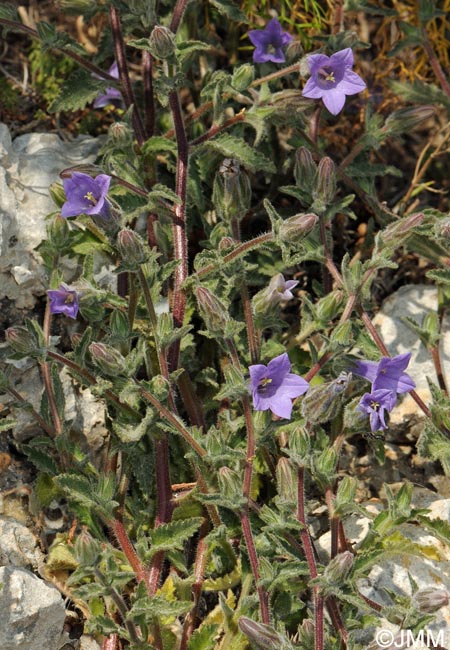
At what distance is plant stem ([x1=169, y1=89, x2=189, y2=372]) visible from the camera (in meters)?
3.56

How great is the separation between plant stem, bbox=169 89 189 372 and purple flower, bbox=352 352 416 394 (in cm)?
75

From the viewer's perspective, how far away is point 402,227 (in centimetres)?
356

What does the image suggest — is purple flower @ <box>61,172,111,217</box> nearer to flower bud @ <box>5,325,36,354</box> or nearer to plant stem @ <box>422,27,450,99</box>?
flower bud @ <box>5,325,36,354</box>

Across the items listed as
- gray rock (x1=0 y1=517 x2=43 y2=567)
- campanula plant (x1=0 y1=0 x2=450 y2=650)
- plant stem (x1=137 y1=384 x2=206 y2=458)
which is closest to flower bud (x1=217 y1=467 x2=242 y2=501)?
campanula plant (x1=0 y1=0 x2=450 y2=650)

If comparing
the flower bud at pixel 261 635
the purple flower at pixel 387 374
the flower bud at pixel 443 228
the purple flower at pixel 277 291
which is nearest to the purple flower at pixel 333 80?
the flower bud at pixel 443 228

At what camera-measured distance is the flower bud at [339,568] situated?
9.82 feet

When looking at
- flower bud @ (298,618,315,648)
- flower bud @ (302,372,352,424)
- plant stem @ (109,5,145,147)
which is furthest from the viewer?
plant stem @ (109,5,145,147)

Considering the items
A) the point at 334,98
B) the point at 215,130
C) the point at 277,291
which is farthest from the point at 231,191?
the point at 334,98

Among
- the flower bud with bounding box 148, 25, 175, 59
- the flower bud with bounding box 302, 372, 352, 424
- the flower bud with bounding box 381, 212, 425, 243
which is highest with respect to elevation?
the flower bud with bounding box 148, 25, 175, 59

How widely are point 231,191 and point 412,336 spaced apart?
4.10 ft

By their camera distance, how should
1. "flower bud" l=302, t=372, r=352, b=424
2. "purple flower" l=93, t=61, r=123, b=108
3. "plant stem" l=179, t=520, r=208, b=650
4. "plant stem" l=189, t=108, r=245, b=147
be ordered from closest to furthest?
"flower bud" l=302, t=372, r=352, b=424 < "plant stem" l=179, t=520, r=208, b=650 < "plant stem" l=189, t=108, r=245, b=147 < "purple flower" l=93, t=61, r=123, b=108

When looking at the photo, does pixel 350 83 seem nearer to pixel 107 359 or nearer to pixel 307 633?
pixel 107 359

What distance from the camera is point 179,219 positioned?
369 cm

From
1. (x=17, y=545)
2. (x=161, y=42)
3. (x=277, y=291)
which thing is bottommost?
(x=17, y=545)
